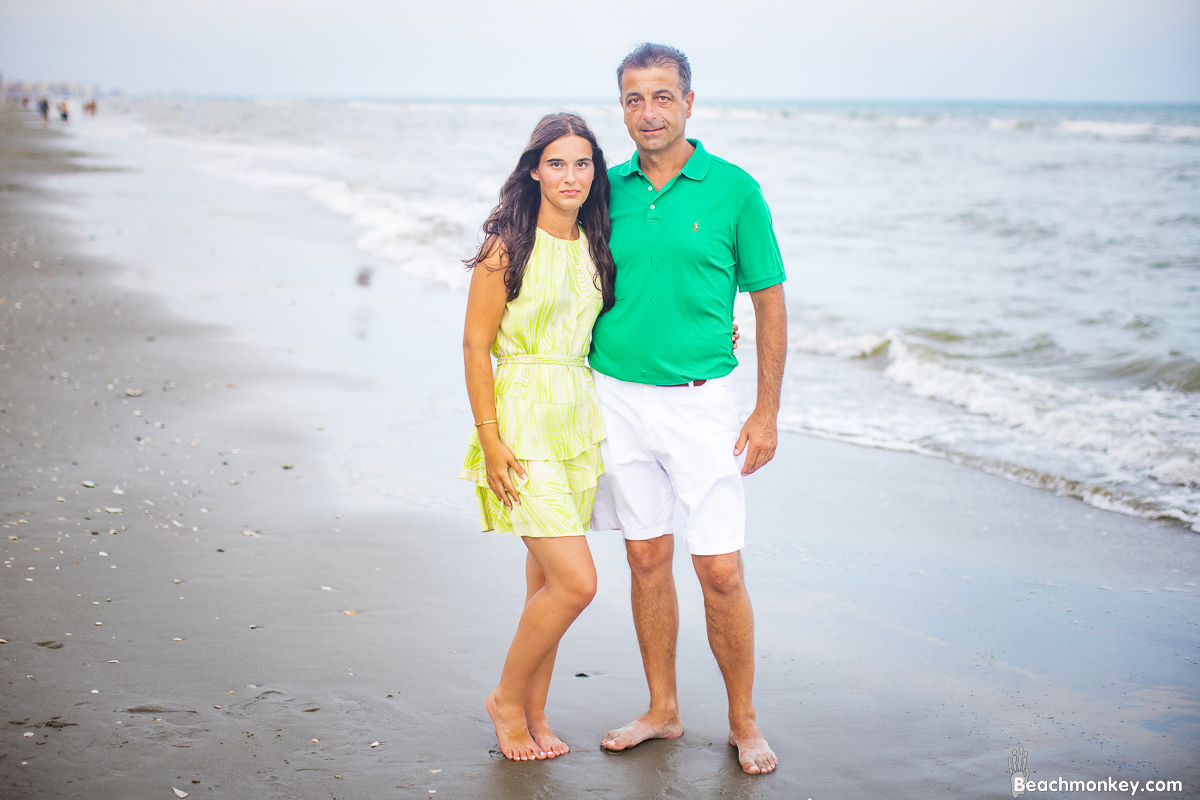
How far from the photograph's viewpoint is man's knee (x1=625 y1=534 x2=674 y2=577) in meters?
2.89

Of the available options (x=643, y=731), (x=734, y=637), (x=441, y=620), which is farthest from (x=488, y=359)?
(x=441, y=620)

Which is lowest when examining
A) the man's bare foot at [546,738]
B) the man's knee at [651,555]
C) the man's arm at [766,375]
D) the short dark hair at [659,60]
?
the man's bare foot at [546,738]

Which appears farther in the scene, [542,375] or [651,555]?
[651,555]

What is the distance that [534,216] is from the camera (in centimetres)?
273

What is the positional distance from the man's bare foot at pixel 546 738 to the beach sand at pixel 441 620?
0.05 meters

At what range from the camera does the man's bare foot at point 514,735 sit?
2.75 metres

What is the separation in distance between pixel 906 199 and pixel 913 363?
553 inches

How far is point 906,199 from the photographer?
20.6 metres

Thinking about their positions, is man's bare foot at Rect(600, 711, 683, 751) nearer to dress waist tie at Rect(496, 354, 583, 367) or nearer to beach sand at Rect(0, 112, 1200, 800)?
beach sand at Rect(0, 112, 1200, 800)

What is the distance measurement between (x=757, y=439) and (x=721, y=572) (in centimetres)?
44

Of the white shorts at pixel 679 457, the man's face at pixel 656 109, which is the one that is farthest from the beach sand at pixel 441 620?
the man's face at pixel 656 109

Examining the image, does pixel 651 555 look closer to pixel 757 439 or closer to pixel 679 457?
pixel 679 457

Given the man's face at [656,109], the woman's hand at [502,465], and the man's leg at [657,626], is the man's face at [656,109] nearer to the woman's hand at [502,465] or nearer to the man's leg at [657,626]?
the woman's hand at [502,465]

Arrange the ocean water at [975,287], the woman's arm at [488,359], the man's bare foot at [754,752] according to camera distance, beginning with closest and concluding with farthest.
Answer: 1. the woman's arm at [488,359]
2. the man's bare foot at [754,752]
3. the ocean water at [975,287]
